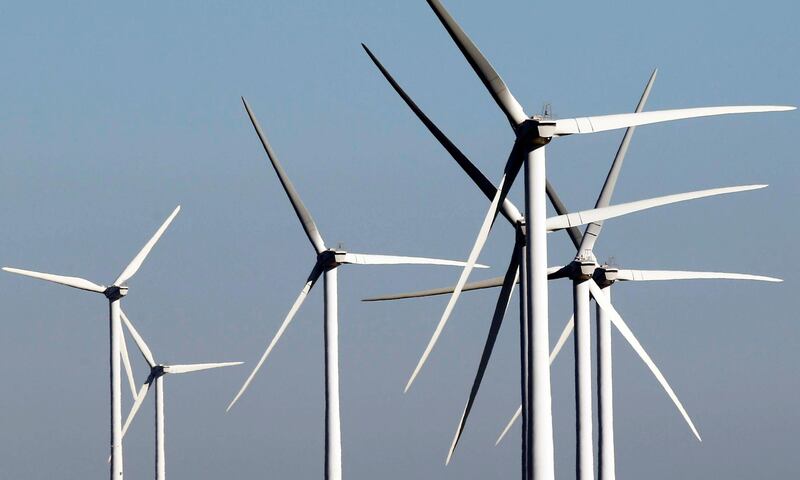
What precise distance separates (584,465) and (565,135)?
19.3m

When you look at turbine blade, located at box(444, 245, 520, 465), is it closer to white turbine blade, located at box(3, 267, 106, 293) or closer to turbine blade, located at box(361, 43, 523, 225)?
turbine blade, located at box(361, 43, 523, 225)

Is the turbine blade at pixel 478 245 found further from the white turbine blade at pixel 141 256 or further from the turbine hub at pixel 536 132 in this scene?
the white turbine blade at pixel 141 256

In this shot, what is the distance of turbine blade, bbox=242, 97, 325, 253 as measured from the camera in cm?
8344

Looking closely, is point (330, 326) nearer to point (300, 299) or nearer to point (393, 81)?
point (300, 299)

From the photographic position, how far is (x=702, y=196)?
226 feet

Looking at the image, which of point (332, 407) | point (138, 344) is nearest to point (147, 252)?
point (138, 344)

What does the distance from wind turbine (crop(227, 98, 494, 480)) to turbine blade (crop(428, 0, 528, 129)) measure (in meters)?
24.5

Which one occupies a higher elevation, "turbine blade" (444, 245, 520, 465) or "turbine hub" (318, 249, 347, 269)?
"turbine hub" (318, 249, 347, 269)

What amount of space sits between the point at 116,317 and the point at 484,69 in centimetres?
5122

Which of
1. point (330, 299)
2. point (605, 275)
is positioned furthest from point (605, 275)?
point (330, 299)

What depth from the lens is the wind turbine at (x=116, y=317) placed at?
346 feet

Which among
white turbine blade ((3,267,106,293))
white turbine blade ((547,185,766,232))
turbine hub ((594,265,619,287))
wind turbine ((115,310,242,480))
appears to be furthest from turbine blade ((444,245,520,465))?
wind turbine ((115,310,242,480))

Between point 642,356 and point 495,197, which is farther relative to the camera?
point 642,356

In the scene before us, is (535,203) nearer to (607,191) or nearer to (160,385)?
(607,191)
